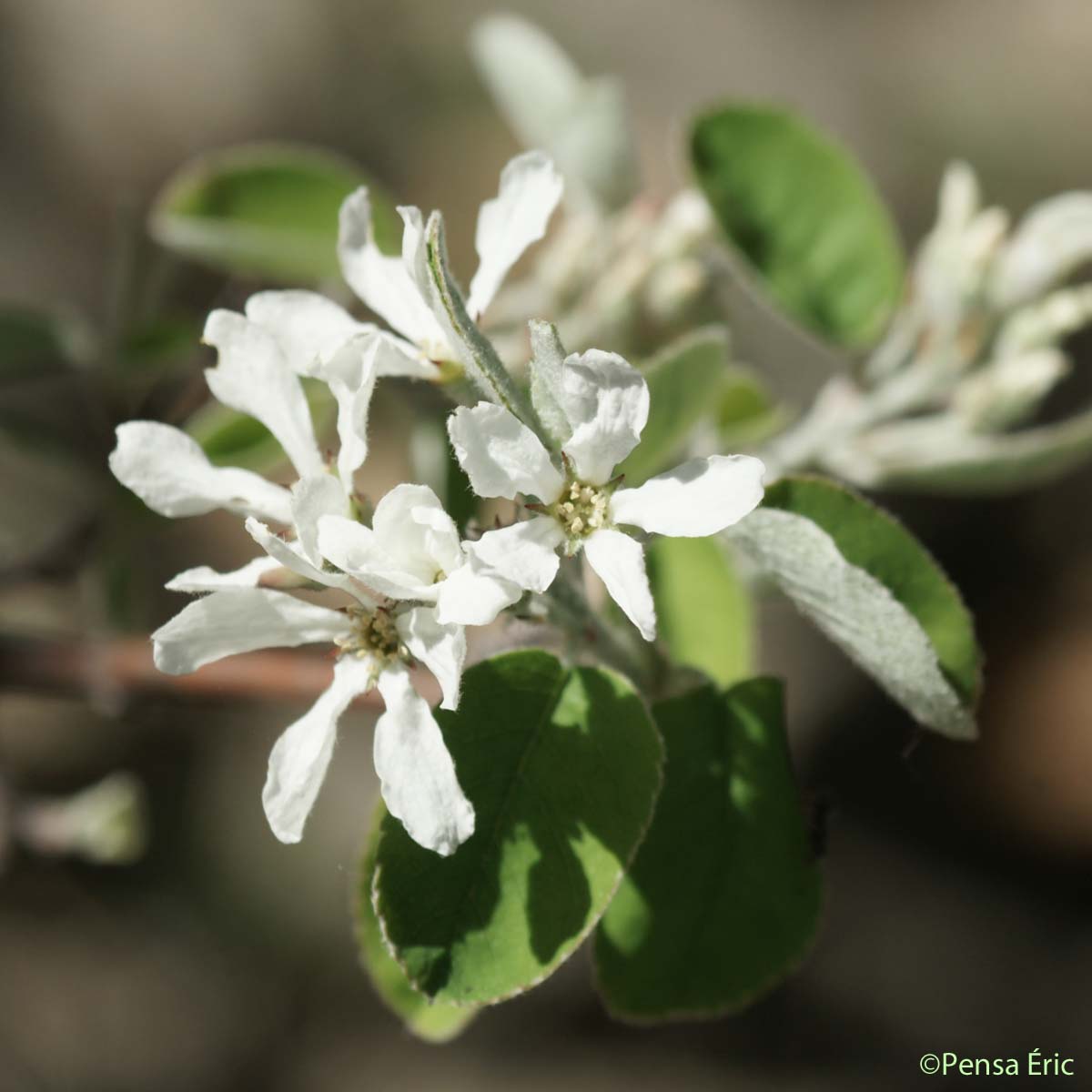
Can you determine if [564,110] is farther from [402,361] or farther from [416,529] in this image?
[416,529]

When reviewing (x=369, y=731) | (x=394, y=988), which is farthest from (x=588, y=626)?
(x=369, y=731)

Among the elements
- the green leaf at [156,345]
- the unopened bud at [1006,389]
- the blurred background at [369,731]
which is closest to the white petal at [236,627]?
the green leaf at [156,345]

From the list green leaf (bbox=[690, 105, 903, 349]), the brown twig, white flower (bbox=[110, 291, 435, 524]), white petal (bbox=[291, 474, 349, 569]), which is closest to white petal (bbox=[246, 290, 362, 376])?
white flower (bbox=[110, 291, 435, 524])

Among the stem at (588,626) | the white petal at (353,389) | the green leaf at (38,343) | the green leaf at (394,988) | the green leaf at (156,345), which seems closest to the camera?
the white petal at (353,389)

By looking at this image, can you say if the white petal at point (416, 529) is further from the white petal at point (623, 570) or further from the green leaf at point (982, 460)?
the green leaf at point (982, 460)

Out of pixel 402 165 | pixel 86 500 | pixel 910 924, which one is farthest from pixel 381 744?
pixel 402 165

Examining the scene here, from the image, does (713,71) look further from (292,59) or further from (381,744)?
(381,744)

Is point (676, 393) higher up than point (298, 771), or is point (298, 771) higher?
point (676, 393)
